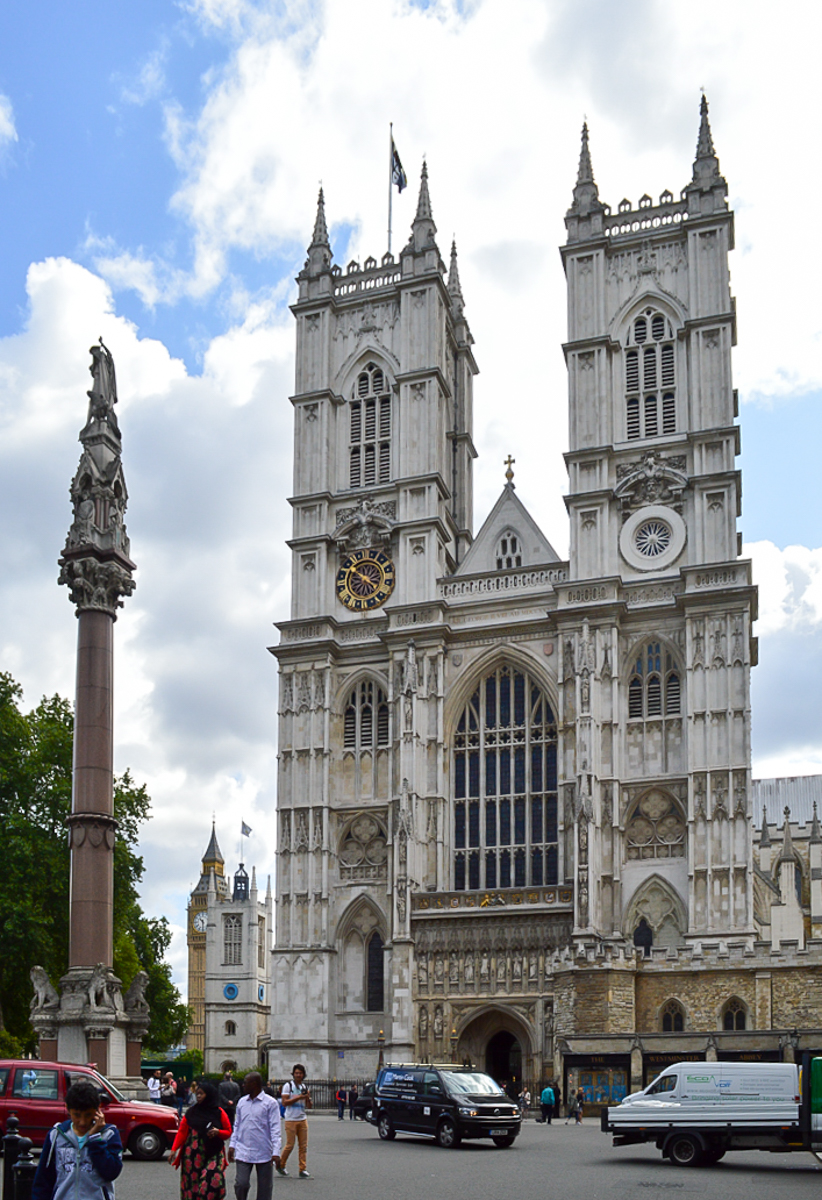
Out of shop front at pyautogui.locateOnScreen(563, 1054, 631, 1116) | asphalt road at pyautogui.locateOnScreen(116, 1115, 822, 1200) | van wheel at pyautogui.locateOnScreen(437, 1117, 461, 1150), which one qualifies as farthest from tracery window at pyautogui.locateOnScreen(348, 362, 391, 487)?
van wheel at pyautogui.locateOnScreen(437, 1117, 461, 1150)

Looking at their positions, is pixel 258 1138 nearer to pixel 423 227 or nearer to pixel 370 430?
pixel 370 430

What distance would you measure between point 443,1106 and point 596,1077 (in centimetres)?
1281

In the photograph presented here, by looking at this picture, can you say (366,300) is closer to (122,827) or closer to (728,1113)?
(122,827)

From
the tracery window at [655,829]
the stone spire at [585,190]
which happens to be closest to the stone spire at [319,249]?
the stone spire at [585,190]

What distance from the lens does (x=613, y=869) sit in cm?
4734

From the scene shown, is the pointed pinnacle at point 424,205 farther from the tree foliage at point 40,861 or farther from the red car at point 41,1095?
the red car at point 41,1095

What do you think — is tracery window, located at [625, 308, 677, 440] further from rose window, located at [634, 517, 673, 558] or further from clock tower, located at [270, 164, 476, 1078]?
→ clock tower, located at [270, 164, 476, 1078]

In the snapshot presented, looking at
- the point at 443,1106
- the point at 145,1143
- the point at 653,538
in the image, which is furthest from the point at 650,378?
the point at 145,1143

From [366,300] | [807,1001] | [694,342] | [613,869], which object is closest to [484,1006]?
[613,869]

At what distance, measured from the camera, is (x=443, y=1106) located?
2477 cm

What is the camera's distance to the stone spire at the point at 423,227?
5834cm

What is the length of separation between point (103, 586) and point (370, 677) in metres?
26.2

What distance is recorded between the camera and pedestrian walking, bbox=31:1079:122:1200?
27.6 ft

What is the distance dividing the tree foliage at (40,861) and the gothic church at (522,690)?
270 inches
